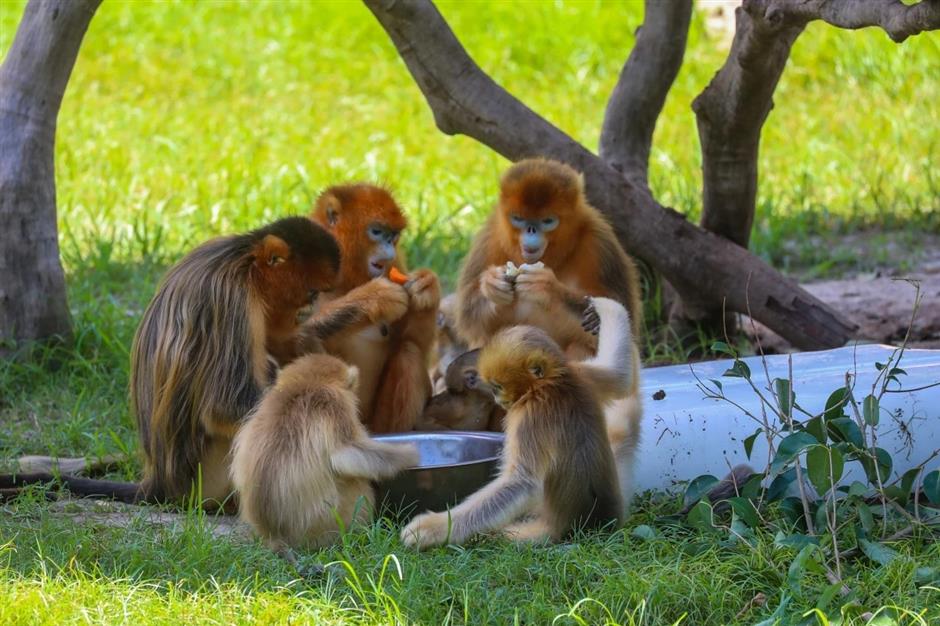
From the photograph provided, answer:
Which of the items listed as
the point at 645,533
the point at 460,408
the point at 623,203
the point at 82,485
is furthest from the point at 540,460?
the point at 623,203

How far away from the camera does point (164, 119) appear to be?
36.1ft

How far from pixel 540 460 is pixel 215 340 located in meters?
1.23

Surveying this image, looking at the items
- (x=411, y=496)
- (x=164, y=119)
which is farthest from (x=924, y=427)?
(x=164, y=119)

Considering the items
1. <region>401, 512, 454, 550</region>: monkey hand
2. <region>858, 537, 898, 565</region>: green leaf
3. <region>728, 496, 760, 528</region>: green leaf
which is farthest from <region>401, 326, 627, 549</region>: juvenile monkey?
<region>858, 537, 898, 565</region>: green leaf

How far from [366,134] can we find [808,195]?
3746 millimetres

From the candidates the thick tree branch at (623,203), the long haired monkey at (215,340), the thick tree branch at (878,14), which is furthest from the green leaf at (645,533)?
the thick tree branch at (623,203)

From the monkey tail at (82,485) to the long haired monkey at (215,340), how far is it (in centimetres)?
9

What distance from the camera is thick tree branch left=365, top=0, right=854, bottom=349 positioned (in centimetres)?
616

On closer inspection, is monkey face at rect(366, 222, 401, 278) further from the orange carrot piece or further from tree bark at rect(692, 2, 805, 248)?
tree bark at rect(692, 2, 805, 248)

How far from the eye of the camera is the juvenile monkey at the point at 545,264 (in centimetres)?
525

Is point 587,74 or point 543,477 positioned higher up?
point 587,74

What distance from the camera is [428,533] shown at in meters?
4.09

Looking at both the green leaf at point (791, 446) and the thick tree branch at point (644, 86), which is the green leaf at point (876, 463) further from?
the thick tree branch at point (644, 86)

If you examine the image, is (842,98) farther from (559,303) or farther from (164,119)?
(559,303)
